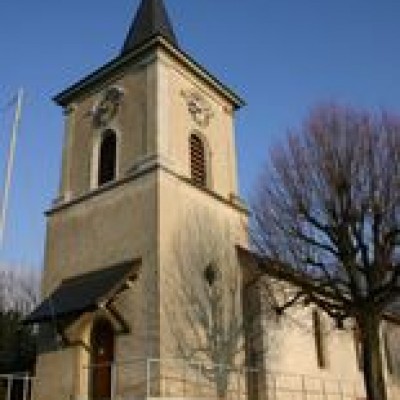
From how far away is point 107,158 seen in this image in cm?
2114

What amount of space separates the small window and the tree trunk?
6.85 metres

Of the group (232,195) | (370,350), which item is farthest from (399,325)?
(370,350)

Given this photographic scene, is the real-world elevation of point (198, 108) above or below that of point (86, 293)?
above

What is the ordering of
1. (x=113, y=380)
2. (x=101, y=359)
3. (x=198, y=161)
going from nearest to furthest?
(x=113, y=380) < (x=101, y=359) < (x=198, y=161)

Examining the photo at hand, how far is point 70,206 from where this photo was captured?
2089cm

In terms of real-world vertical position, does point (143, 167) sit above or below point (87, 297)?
above

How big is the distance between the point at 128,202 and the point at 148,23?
31.9 feet

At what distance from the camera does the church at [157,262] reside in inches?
648

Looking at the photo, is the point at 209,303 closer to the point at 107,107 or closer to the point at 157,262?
the point at 157,262

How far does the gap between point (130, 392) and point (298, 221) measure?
6989 millimetres

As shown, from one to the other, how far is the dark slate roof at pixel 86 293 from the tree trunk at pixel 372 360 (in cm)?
703

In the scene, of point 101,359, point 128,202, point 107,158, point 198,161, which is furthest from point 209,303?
point 107,158

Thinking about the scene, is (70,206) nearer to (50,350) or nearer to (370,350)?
(50,350)

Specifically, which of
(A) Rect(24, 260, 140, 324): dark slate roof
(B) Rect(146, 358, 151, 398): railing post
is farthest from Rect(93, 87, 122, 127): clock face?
(B) Rect(146, 358, 151, 398): railing post
